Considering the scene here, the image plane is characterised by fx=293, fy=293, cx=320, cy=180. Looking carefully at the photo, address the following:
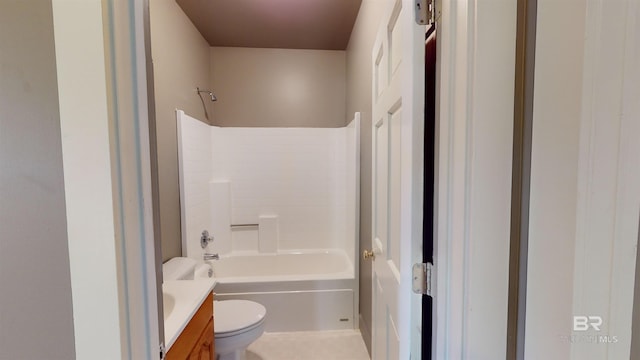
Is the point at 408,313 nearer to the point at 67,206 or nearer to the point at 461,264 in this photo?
the point at 461,264

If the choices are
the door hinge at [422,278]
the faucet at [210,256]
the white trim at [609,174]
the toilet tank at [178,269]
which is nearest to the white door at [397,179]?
the door hinge at [422,278]

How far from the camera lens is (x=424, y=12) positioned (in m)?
0.78

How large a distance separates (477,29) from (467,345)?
2.26 feet

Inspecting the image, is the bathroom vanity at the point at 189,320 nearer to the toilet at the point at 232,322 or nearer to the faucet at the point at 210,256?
A: the toilet at the point at 232,322

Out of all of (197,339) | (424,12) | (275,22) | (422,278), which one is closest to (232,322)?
(197,339)

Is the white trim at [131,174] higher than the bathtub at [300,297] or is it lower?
higher

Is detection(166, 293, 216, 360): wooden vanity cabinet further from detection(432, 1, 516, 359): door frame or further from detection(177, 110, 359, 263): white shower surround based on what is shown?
detection(177, 110, 359, 263): white shower surround

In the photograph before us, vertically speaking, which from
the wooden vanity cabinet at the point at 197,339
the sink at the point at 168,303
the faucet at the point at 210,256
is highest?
the sink at the point at 168,303

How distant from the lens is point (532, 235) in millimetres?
570

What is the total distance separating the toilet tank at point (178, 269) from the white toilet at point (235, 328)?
305 mm

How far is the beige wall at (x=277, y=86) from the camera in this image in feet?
10.7

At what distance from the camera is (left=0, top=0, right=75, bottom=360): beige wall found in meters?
0.51

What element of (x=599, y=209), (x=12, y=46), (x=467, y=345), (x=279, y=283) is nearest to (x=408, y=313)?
A: (x=467, y=345)

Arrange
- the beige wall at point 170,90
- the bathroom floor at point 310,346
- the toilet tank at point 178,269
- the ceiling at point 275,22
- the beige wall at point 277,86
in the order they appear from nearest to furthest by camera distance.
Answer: the toilet tank at point 178,269 < the beige wall at point 170,90 < the bathroom floor at point 310,346 < the ceiling at point 275,22 < the beige wall at point 277,86
